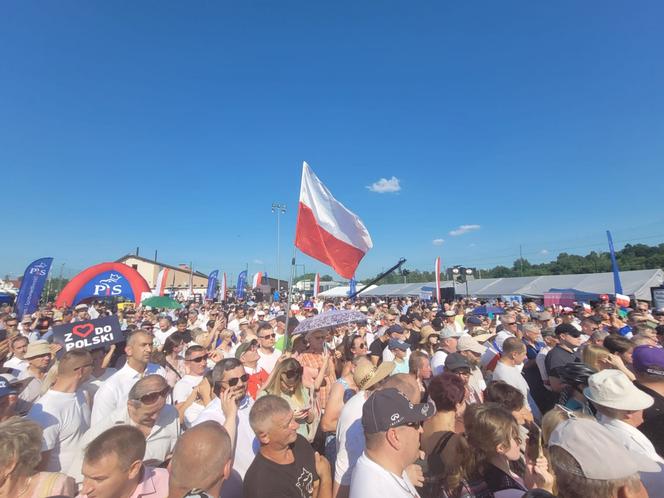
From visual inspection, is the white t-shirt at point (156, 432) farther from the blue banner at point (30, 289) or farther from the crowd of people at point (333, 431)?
the blue banner at point (30, 289)

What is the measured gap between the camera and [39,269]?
10.0m

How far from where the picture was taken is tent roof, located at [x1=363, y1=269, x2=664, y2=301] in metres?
17.8

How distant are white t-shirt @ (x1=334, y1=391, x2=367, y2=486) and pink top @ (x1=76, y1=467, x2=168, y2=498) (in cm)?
123

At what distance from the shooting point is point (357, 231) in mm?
6152

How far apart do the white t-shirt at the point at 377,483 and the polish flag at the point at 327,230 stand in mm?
3899


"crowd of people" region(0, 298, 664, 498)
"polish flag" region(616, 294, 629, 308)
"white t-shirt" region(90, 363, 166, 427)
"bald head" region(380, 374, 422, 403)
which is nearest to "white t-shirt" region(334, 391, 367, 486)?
"crowd of people" region(0, 298, 664, 498)

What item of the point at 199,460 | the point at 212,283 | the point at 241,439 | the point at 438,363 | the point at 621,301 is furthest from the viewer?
the point at 212,283

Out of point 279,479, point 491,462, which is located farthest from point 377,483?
point 491,462

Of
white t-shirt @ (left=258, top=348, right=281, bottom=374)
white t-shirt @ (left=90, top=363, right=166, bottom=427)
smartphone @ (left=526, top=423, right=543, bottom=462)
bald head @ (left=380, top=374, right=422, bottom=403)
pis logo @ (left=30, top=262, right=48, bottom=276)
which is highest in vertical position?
pis logo @ (left=30, top=262, right=48, bottom=276)

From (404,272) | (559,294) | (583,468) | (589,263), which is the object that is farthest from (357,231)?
(589,263)

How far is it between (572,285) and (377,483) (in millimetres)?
24609

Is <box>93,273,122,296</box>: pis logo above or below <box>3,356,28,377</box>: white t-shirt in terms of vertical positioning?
above

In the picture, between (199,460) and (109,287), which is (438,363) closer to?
(199,460)

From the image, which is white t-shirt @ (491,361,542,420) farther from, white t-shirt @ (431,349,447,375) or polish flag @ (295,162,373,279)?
polish flag @ (295,162,373,279)
